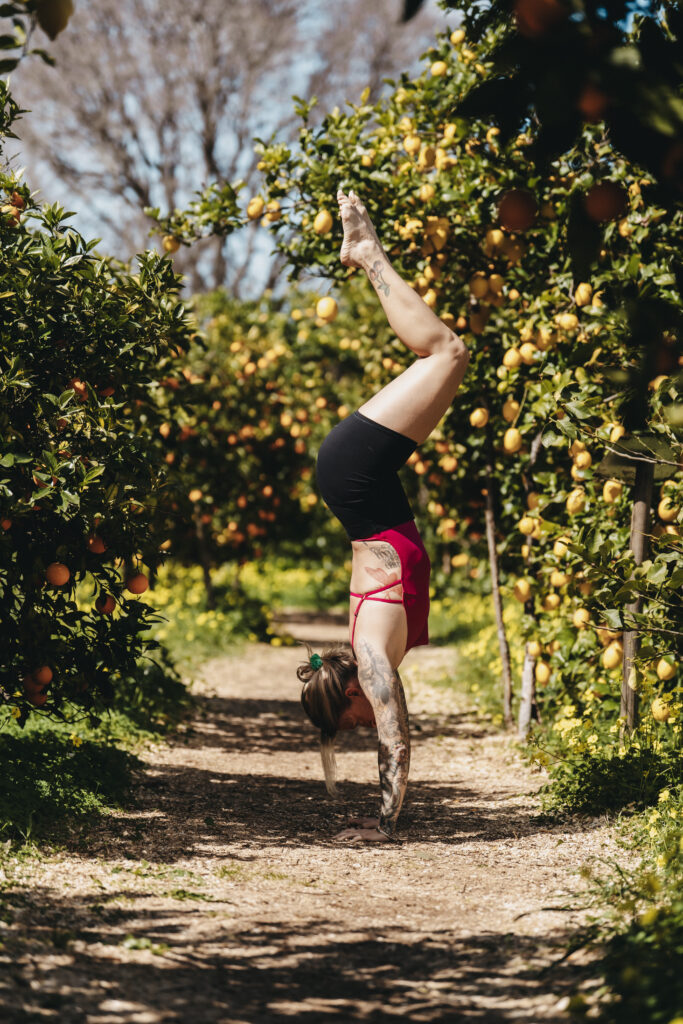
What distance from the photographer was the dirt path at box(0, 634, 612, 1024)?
2.23 meters

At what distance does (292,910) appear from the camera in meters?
2.81

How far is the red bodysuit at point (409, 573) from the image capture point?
352cm

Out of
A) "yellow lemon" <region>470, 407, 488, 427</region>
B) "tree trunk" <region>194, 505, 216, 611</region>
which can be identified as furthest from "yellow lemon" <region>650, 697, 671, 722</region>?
"tree trunk" <region>194, 505, 216, 611</region>

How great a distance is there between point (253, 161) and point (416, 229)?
12465 mm

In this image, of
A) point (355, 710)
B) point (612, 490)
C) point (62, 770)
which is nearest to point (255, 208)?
point (612, 490)

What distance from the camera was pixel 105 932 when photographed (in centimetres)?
255

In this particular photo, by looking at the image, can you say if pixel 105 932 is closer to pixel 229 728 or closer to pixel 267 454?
pixel 229 728

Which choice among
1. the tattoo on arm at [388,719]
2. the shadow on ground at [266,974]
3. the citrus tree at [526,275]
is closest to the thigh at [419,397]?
the citrus tree at [526,275]

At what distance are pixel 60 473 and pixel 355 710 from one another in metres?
1.40

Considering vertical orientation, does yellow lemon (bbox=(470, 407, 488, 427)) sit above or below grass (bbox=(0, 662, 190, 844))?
above

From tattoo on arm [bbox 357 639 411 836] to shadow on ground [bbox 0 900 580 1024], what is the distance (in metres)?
0.78

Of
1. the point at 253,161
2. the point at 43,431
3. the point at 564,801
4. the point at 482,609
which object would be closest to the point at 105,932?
the point at 43,431

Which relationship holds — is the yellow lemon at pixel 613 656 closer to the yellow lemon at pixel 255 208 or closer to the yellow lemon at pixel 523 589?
the yellow lemon at pixel 523 589

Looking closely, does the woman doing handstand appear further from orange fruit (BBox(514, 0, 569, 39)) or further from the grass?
orange fruit (BBox(514, 0, 569, 39))
